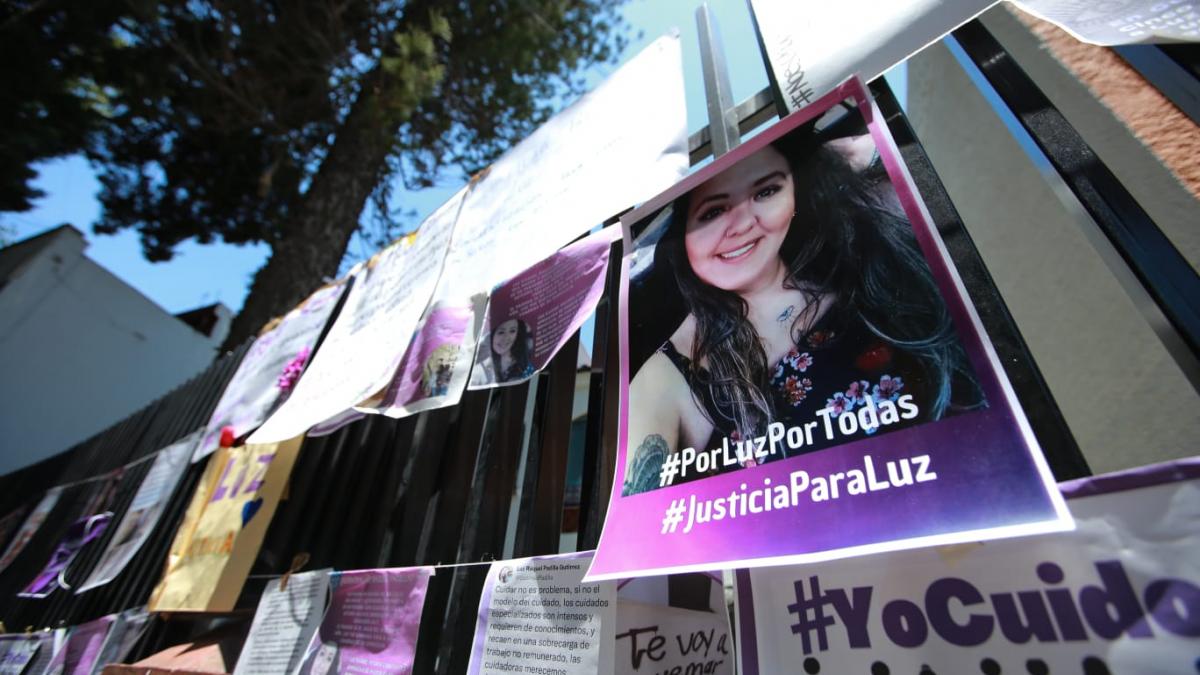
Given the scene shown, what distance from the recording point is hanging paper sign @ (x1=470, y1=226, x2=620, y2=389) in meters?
1.11

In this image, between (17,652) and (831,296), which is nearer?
(831,296)

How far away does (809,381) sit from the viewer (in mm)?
643

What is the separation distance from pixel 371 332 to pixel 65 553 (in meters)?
2.54

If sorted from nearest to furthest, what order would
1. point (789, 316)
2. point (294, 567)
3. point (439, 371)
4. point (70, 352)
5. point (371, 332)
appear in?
1. point (789, 316)
2. point (439, 371)
3. point (294, 567)
4. point (371, 332)
5. point (70, 352)

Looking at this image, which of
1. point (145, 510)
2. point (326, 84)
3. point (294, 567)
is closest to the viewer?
point (294, 567)

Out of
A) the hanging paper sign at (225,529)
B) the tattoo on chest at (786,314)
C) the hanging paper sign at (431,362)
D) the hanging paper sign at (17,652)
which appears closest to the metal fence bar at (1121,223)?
the tattoo on chest at (786,314)

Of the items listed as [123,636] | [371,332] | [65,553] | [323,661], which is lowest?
[323,661]

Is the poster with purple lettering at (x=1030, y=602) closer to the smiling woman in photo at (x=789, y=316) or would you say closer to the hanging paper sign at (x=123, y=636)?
A: the smiling woman in photo at (x=789, y=316)

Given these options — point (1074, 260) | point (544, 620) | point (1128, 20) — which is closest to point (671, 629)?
point (544, 620)

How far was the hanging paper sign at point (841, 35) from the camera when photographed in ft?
Result: 2.67

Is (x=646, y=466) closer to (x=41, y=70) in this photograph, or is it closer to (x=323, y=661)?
(x=323, y=661)

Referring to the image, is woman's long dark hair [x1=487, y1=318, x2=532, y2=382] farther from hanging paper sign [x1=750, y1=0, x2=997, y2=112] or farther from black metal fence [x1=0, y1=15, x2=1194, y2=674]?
hanging paper sign [x1=750, y1=0, x2=997, y2=112]

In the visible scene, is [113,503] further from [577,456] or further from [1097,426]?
[1097,426]

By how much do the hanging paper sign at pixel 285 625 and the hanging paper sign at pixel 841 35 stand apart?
161 cm
